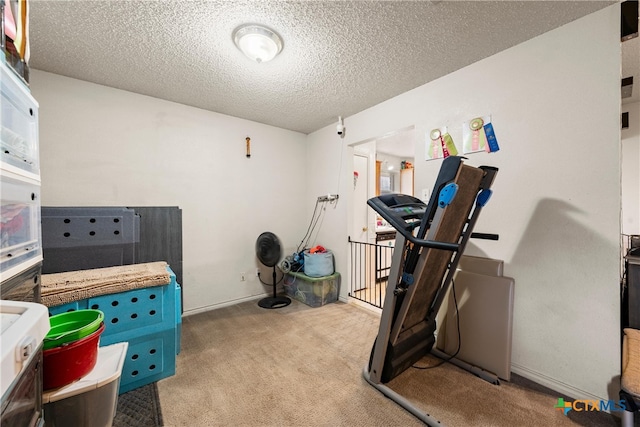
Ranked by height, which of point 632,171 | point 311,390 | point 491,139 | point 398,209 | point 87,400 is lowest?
point 311,390

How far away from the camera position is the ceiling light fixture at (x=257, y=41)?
5.61 feet

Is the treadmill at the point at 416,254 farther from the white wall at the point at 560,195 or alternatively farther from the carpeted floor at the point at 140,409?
the carpeted floor at the point at 140,409

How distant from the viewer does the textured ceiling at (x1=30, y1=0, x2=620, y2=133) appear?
1.55m

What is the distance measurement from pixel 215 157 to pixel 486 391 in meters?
3.40

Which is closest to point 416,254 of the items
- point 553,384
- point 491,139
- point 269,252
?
point 491,139

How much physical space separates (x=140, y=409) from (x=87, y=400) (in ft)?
1.67

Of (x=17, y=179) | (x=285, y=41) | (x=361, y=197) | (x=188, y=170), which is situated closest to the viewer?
(x=17, y=179)

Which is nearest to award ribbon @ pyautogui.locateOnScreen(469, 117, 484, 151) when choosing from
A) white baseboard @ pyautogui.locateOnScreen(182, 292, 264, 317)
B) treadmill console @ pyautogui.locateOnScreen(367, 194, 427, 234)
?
treadmill console @ pyautogui.locateOnScreen(367, 194, 427, 234)

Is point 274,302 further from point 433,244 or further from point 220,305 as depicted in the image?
point 433,244

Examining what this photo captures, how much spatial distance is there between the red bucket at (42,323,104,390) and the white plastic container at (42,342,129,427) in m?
0.03

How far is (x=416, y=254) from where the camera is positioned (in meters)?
1.60

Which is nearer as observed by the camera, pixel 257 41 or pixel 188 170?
pixel 257 41

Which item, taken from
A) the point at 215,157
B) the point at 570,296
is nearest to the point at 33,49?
the point at 215,157

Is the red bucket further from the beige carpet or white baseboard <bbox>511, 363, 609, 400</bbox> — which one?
white baseboard <bbox>511, 363, 609, 400</bbox>
